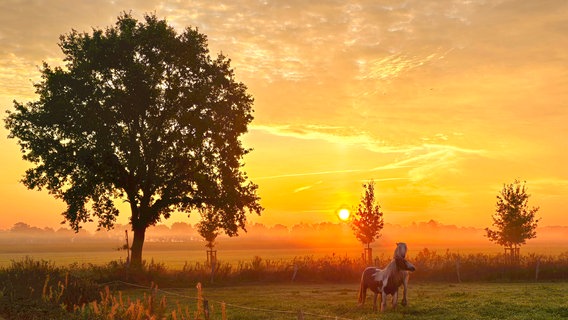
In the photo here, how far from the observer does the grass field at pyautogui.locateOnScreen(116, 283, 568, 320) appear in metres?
22.9

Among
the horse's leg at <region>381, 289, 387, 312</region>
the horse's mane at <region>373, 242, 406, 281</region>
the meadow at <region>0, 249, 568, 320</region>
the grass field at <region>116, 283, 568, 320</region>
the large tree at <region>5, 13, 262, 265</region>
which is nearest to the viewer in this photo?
the meadow at <region>0, 249, 568, 320</region>

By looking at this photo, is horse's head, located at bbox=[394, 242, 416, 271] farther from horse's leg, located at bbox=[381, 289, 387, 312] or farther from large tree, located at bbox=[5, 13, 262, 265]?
large tree, located at bbox=[5, 13, 262, 265]

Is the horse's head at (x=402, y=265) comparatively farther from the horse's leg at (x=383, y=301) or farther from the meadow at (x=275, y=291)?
the meadow at (x=275, y=291)

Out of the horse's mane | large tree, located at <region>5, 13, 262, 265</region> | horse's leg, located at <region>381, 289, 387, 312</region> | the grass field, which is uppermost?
large tree, located at <region>5, 13, 262, 265</region>

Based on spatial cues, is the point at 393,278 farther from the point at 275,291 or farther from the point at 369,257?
the point at 369,257

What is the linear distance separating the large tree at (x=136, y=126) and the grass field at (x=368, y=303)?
356 inches

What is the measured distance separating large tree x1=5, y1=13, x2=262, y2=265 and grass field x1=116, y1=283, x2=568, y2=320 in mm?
9048

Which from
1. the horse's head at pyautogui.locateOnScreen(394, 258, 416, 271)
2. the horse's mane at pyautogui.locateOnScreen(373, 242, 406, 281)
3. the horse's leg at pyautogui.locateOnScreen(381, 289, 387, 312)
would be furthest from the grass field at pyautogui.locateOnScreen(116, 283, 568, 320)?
the horse's head at pyautogui.locateOnScreen(394, 258, 416, 271)

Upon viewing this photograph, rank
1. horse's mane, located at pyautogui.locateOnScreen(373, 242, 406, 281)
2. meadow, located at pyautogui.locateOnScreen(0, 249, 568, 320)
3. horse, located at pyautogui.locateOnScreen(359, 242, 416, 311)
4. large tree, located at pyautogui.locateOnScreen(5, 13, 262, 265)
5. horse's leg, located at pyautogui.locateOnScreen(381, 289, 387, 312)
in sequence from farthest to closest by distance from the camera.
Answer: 1. large tree, located at pyautogui.locateOnScreen(5, 13, 262, 265)
2. horse's mane, located at pyautogui.locateOnScreen(373, 242, 406, 281)
3. horse, located at pyautogui.locateOnScreen(359, 242, 416, 311)
4. horse's leg, located at pyautogui.locateOnScreen(381, 289, 387, 312)
5. meadow, located at pyautogui.locateOnScreen(0, 249, 568, 320)

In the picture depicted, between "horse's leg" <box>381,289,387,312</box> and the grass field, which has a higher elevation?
"horse's leg" <box>381,289,387,312</box>

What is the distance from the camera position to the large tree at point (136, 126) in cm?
3922

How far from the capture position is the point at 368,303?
27047mm

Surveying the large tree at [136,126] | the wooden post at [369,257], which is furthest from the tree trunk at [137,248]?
the wooden post at [369,257]

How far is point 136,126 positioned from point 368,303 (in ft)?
76.5
